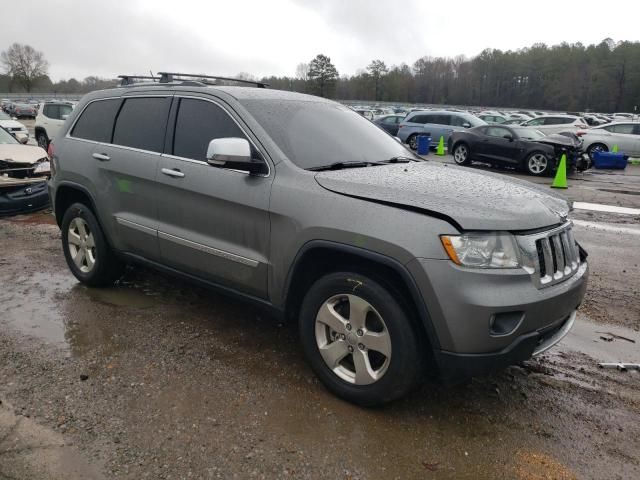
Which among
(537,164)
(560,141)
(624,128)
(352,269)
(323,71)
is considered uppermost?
(323,71)

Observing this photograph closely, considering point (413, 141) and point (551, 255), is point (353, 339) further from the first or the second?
point (413, 141)

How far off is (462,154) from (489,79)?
107m

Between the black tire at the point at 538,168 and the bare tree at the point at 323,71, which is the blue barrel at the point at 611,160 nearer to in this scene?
the black tire at the point at 538,168

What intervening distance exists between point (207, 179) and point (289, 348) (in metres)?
1.39

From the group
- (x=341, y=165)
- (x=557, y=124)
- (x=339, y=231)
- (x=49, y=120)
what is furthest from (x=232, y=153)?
(x=557, y=124)

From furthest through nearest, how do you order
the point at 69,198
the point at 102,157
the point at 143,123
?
the point at 69,198 → the point at 102,157 → the point at 143,123

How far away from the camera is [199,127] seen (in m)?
3.85

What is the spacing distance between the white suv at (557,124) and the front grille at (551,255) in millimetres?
19707

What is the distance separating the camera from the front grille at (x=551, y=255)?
2.71 metres

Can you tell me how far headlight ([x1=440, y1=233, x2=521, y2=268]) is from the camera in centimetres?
260

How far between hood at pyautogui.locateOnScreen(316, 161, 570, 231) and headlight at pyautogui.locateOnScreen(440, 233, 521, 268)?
0.18 feet

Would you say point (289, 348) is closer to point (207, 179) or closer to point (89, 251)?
point (207, 179)

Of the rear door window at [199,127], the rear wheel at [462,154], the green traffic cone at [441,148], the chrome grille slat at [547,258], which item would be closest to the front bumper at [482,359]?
the chrome grille slat at [547,258]

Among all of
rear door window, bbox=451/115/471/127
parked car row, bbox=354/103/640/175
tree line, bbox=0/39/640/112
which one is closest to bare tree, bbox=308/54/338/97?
tree line, bbox=0/39/640/112
